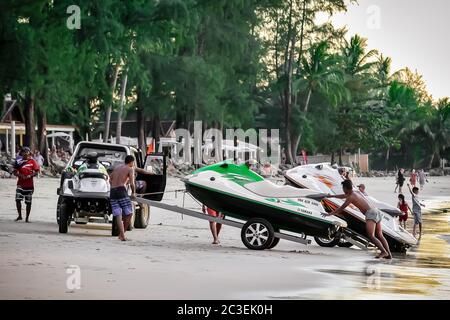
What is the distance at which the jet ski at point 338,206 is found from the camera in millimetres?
19672

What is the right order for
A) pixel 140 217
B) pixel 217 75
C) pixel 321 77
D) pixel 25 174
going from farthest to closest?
pixel 321 77, pixel 217 75, pixel 140 217, pixel 25 174

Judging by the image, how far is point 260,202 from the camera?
18.3 meters

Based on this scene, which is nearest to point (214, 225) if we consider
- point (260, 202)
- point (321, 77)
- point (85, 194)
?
point (260, 202)

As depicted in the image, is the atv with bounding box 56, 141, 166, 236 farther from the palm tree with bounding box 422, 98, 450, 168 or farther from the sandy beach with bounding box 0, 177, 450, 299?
the palm tree with bounding box 422, 98, 450, 168

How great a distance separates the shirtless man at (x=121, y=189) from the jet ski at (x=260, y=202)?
106 centimetres

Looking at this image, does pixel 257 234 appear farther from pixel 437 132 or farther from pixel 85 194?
pixel 437 132

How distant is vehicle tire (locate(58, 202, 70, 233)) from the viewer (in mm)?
19609

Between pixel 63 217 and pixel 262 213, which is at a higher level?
pixel 262 213

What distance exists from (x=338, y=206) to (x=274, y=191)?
1811 mm

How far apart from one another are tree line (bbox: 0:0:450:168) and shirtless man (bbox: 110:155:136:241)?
1329 cm

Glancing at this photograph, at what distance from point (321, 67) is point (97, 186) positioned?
228 feet

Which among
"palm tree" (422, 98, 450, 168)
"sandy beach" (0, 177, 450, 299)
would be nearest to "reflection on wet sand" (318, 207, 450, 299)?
"sandy beach" (0, 177, 450, 299)

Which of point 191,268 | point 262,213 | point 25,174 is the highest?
point 25,174

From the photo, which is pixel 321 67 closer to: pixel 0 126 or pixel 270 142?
pixel 270 142
